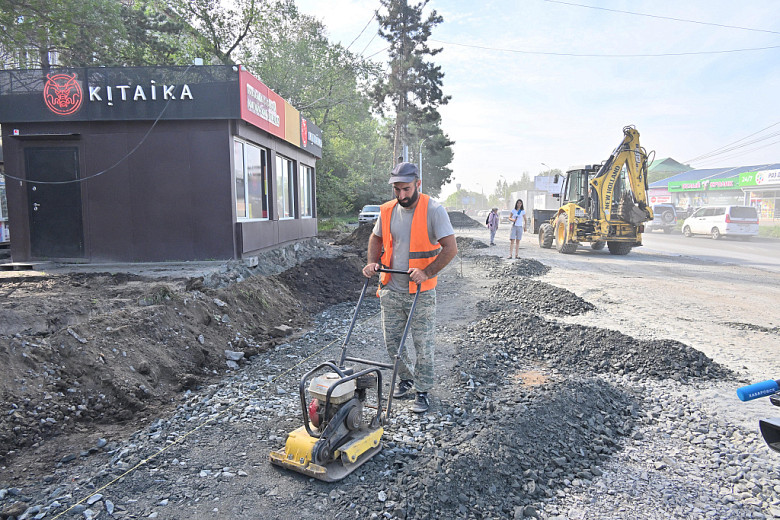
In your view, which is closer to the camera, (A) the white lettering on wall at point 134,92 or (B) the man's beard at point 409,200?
(B) the man's beard at point 409,200

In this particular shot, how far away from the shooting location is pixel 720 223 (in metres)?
25.4

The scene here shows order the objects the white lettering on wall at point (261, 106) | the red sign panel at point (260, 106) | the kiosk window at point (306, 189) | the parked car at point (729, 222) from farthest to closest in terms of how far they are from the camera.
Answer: the parked car at point (729, 222), the kiosk window at point (306, 189), the white lettering on wall at point (261, 106), the red sign panel at point (260, 106)

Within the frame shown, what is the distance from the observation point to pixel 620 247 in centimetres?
1722

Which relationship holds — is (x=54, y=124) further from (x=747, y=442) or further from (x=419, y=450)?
(x=747, y=442)

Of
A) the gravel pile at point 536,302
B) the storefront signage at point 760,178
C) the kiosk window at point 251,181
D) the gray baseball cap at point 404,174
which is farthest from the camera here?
the storefront signage at point 760,178

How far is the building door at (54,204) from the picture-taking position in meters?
10.0

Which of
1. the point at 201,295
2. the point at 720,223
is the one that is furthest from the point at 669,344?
the point at 720,223

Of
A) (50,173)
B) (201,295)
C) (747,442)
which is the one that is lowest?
(747,442)

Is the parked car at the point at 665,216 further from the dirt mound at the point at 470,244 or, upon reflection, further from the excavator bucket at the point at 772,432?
the excavator bucket at the point at 772,432

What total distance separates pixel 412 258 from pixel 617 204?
596 inches

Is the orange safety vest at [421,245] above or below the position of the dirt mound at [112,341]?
above

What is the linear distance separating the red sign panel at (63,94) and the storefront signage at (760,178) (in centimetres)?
4443

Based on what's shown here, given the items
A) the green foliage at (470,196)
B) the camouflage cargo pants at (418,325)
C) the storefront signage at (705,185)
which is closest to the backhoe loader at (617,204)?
the camouflage cargo pants at (418,325)

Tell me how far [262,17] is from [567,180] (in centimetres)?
1989
